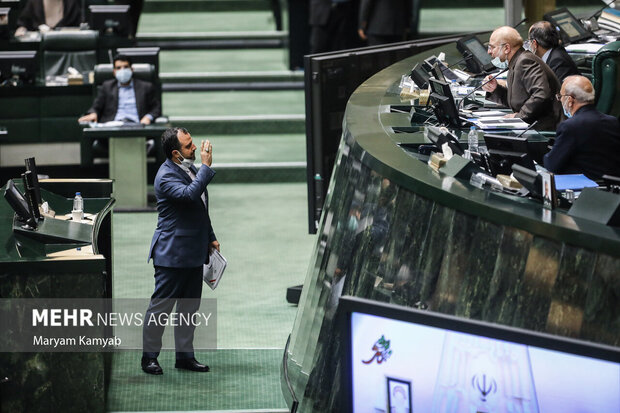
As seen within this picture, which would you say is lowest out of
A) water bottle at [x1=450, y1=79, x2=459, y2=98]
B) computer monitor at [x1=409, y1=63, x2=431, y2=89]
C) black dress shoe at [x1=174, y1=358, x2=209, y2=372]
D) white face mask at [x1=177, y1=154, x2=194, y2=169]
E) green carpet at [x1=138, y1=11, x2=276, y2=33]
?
black dress shoe at [x1=174, y1=358, x2=209, y2=372]

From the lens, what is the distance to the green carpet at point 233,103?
12.7 metres

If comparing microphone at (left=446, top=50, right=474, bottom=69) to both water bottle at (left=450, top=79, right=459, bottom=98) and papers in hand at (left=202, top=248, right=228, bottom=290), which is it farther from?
papers in hand at (left=202, top=248, right=228, bottom=290)

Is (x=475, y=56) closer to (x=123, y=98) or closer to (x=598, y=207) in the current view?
(x=123, y=98)

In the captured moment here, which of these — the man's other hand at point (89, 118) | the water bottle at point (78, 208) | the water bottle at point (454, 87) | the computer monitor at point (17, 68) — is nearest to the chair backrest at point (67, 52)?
the computer monitor at point (17, 68)

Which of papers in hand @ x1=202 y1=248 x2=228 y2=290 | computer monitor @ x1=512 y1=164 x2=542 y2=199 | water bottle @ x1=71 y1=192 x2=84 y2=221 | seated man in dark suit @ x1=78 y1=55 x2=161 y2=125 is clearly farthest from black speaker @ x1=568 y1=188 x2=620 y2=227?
seated man in dark suit @ x1=78 y1=55 x2=161 y2=125

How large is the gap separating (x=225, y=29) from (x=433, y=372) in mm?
12619

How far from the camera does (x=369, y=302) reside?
2908mm

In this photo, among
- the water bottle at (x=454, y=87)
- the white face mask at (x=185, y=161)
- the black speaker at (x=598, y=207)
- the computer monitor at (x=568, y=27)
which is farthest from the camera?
the computer monitor at (x=568, y=27)

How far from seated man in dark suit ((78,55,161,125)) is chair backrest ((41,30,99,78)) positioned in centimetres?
142

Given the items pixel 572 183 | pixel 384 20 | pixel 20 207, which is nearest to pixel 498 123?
pixel 572 183

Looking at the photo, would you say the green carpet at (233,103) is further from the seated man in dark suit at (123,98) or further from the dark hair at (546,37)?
the dark hair at (546,37)

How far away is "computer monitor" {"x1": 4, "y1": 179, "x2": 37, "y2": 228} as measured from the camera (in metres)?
5.84

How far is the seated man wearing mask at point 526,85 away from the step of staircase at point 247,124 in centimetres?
512

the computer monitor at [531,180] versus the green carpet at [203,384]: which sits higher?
the computer monitor at [531,180]
